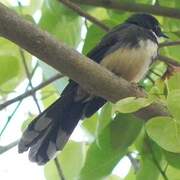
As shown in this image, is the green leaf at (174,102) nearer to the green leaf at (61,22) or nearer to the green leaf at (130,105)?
the green leaf at (130,105)

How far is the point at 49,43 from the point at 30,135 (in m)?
0.59

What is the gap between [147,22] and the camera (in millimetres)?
2832

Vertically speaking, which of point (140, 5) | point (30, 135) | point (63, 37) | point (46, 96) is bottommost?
point (46, 96)

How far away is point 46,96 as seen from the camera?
8.26 feet

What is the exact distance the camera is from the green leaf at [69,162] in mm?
2170

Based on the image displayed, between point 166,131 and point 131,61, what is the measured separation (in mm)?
1201

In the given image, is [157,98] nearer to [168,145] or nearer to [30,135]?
[168,145]

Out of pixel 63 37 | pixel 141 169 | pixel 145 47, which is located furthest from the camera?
pixel 145 47

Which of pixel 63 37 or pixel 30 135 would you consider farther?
pixel 63 37

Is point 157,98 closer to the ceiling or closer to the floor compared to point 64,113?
closer to the ceiling

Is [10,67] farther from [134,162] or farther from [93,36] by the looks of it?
[134,162]

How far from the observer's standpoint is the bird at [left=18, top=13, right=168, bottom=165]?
6.83 ft

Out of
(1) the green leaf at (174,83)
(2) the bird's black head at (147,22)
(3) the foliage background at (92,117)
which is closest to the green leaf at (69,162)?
(3) the foliage background at (92,117)

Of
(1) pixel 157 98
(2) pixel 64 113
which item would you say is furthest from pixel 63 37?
(1) pixel 157 98
